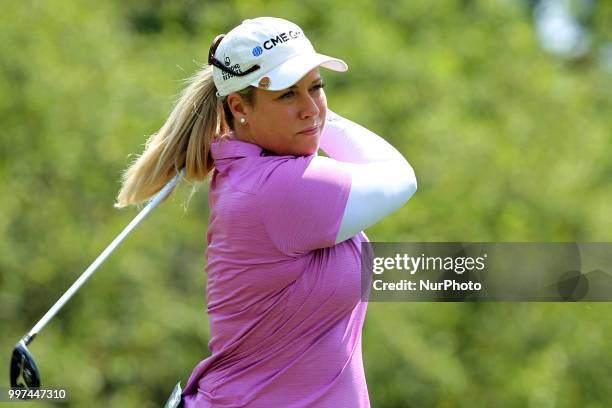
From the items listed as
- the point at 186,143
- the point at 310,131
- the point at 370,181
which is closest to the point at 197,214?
the point at 186,143

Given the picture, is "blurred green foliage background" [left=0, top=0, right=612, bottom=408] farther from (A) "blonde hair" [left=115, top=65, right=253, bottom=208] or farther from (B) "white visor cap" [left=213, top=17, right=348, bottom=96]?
(B) "white visor cap" [left=213, top=17, right=348, bottom=96]

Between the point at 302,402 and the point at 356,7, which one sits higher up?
the point at 302,402

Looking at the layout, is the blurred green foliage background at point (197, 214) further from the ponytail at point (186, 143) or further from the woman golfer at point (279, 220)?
the woman golfer at point (279, 220)

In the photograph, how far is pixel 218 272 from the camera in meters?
2.94

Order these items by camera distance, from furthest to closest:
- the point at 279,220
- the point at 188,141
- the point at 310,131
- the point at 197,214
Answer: the point at 197,214 → the point at 188,141 → the point at 310,131 → the point at 279,220

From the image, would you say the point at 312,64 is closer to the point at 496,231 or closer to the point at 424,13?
the point at 496,231

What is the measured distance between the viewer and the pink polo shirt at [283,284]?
9.19 feet

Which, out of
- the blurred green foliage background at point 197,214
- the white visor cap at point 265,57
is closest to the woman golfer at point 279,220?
the white visor cap at point 265,57

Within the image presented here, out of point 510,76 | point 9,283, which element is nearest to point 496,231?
point 510,76

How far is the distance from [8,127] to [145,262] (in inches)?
47.4

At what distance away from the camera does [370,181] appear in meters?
2.85

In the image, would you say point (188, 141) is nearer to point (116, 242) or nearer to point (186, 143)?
point (186, 143)

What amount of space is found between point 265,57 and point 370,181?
14.9 inches

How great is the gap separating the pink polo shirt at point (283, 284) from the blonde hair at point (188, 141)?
87mm
